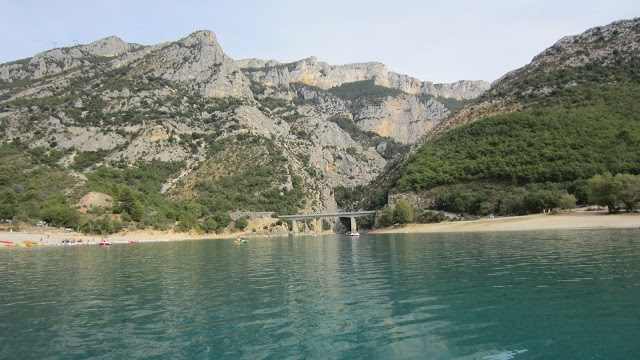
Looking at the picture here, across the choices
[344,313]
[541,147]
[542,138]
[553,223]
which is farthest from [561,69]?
[344,313]

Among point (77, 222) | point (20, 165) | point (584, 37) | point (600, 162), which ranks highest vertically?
point (584, 37)

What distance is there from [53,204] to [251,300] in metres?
103

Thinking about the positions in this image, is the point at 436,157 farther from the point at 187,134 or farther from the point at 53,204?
the point at 53,204

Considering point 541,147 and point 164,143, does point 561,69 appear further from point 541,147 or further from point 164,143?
point 164,143

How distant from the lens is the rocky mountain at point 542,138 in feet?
340

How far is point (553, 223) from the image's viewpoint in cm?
8169

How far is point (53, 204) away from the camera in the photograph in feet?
352

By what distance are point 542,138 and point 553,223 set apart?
43207 mm

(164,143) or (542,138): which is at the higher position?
(164,143)

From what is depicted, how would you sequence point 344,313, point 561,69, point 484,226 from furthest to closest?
point 561,69 < point 484,226 < point 344,313

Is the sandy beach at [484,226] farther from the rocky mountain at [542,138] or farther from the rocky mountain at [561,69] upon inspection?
the rocky mountain at [561,69]

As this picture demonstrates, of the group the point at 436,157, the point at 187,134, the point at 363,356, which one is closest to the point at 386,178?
the point at 436,157

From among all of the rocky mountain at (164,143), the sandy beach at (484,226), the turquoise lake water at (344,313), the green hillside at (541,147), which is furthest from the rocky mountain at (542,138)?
the turquoise lake water at (344,313)

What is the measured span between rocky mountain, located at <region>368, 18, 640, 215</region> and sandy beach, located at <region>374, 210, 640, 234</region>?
769cm
